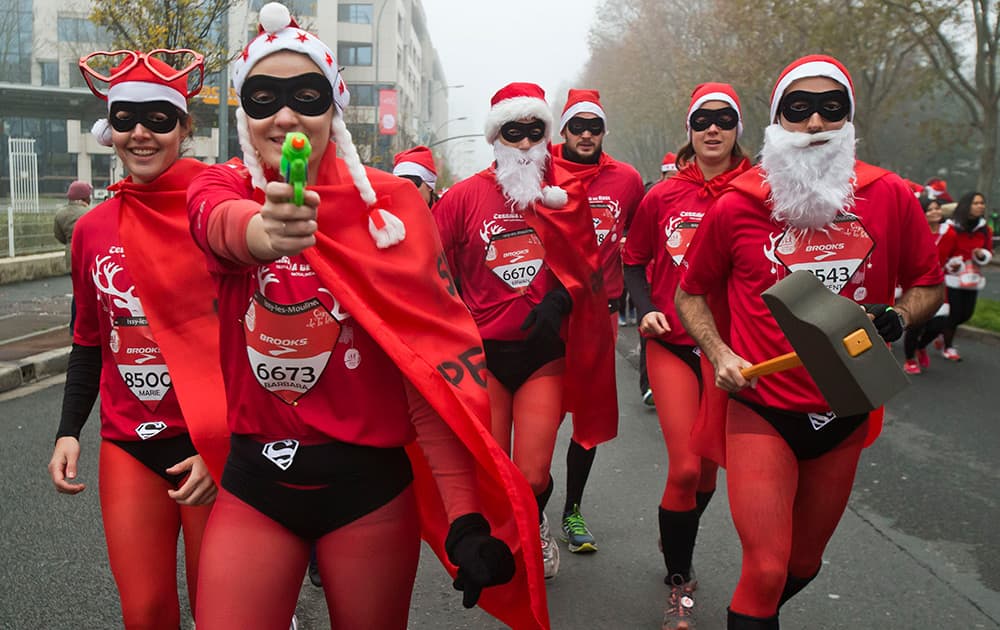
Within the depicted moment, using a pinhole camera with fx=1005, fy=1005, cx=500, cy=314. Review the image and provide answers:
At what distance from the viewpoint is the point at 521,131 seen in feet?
16.5

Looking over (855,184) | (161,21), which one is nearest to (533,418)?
(855,184)

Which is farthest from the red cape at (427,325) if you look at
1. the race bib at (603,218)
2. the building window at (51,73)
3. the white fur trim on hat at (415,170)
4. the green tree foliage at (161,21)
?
the building window at (51,73)

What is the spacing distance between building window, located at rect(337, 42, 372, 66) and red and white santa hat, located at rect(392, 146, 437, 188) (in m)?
66.1

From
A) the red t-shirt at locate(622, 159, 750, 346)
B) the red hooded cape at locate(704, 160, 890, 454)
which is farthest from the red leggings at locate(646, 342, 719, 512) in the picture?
the red hooded cape at locate(704, 160, 890, 454)

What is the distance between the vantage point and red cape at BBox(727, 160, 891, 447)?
3.27m

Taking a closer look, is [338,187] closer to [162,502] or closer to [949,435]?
[162,502]

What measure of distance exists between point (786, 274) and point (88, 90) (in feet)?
81.6

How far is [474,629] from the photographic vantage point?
4191 millimetres

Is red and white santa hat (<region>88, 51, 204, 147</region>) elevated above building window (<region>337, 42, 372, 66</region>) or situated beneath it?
situated beneath

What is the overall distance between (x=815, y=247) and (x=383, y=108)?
39182 millimetres

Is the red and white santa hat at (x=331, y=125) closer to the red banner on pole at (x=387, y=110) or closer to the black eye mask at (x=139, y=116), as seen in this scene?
the black eye mask at (x=139, y=116)

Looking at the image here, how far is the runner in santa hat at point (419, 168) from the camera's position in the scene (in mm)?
7062

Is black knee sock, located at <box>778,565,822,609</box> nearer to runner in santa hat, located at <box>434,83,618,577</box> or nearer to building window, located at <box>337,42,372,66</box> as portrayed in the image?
runner in santa hat, located at <box>434,83,618,577</box>

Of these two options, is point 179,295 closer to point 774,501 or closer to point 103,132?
point 103,132
